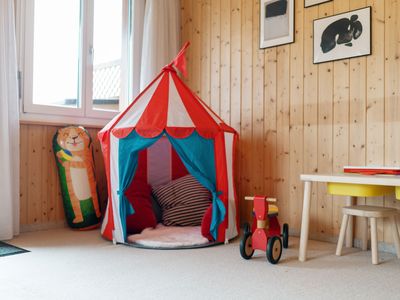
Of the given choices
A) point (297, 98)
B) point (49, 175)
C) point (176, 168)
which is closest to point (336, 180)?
point (297, 98)

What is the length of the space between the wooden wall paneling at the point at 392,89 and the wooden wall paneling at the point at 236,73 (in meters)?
1.30

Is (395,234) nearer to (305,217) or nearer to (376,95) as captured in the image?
(305,217)

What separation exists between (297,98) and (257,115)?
417 mm

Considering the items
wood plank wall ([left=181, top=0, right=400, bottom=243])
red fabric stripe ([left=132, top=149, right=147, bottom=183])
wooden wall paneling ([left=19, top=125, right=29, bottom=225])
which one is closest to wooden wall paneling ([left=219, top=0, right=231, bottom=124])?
wood plank wall ([left=181, top=0, right=400, bottom=243])

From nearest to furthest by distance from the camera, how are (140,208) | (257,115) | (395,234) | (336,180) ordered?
(336,180)
(395,234)
(140,208)
(257,115)

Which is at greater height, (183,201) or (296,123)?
(296,123)

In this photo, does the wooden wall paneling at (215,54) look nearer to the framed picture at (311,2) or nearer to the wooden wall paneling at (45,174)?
the framed picture at (311,2)

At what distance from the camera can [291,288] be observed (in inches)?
79.4

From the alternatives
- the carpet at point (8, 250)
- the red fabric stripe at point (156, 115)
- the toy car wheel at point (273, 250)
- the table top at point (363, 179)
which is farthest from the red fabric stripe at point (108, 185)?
the table top at point (363, 179)

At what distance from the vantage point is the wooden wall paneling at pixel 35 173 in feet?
10.9

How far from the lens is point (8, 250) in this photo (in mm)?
2672

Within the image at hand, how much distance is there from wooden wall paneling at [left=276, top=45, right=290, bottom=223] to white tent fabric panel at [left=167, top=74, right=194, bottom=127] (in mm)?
880

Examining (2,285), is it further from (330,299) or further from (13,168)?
(330,299)

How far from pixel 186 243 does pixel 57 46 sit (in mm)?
2136
